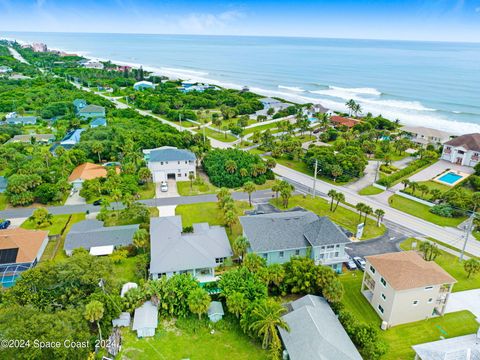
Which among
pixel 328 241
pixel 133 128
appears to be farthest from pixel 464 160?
pixel 133 128

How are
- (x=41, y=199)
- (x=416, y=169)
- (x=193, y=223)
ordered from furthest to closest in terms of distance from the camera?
(x=416, y=169) < (x=41, y=199) < (x=193, y=223)

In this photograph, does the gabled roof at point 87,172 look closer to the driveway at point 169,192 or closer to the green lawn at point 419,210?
the driveway at point 169,192

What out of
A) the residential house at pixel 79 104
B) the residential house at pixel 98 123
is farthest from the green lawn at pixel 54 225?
the residential house at pixel 79 104

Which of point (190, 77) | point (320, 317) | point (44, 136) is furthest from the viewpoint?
point (190, 77)

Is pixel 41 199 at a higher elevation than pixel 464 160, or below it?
below

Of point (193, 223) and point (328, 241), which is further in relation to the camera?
point (193, 223)

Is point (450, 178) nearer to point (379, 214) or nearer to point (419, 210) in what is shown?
point (419, 210)

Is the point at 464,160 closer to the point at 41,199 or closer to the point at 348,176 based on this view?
the point at 348,176
